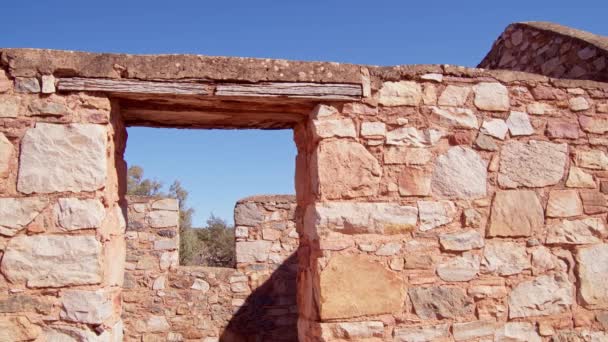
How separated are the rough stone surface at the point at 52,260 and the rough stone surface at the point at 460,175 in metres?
2.06

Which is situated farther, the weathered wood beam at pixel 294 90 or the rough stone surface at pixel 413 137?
the rough stone surface at pixel 413 137

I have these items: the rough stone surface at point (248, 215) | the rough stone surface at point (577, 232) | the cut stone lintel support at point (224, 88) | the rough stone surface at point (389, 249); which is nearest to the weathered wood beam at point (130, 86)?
the cut stone lintel support at point (224, 88)

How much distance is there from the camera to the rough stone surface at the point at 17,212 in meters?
3.09

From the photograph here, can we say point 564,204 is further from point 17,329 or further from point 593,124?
point 17,329

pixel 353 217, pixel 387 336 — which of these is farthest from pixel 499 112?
pixel 387 336

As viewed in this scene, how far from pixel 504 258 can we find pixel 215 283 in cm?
420

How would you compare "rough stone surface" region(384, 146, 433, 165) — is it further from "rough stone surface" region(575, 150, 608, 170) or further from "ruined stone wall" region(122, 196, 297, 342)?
"ruined stone wall" region(122, 196, 297, 342)

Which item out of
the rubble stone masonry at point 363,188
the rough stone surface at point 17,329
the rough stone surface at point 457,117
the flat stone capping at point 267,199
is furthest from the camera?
the flat stone capping at point 267,199

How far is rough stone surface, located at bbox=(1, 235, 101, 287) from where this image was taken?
3055mm

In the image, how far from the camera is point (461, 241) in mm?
3531

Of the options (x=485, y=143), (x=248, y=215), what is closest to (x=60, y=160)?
(x=485, y=143)

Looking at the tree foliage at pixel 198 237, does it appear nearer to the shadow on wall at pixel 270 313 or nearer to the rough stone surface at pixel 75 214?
the shadow on wall at pixel 270 313

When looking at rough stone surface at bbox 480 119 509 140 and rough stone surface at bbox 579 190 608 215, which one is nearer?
rough stone surface at bbox 480 119 509 140

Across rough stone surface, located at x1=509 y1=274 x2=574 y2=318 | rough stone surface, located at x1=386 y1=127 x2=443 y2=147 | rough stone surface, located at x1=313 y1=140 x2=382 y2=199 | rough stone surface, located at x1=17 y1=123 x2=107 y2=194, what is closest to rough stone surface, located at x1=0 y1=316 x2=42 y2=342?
rough stone surface, located at x1=17 y1=123 x2=107 y2=194
